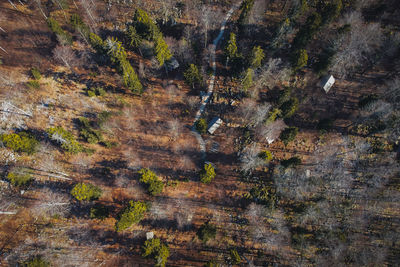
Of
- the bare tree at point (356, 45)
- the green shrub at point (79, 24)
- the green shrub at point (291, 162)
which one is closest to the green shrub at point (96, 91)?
the green shrub at point (79, 24)

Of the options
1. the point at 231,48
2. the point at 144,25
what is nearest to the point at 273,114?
the point at 231,48

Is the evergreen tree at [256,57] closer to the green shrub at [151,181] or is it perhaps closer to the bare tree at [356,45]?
the bare tree at [356,45]

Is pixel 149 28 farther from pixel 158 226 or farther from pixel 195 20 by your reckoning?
pixel 158 226

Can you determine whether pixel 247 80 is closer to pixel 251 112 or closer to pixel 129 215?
pixel 251 112

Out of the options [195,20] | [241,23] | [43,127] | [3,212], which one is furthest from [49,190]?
[241,23]

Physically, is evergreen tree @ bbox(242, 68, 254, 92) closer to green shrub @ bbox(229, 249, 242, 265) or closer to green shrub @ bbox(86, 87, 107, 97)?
green shrub @ bbox(86, 87, 107, 97)

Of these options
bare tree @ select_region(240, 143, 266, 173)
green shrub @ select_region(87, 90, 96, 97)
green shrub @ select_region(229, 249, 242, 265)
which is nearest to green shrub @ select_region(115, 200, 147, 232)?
green shrub @ select_region(229, 249, 242, 265)
